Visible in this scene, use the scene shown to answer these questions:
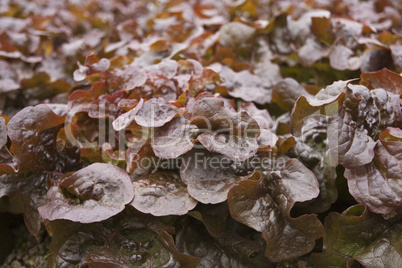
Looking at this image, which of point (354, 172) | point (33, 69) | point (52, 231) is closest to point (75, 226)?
point (52, 231)

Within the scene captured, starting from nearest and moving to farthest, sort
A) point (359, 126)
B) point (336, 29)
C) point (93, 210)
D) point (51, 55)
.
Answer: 1. point (93, 210)
2. point (359, 126)
3. point (336, 29)
4. point (51, 55)

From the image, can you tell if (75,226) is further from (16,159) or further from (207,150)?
(207,150)

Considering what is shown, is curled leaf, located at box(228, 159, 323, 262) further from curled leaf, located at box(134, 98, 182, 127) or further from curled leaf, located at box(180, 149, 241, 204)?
curled leaf, located at box(134, 98, 182, 127)

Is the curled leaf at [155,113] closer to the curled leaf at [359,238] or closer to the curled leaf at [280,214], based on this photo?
the curled leaf at [280,214]

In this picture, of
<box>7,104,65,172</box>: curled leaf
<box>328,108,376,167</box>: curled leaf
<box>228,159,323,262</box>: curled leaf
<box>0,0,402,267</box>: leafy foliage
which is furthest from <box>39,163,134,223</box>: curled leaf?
<box>328,108,376,167</box>: curled leaf

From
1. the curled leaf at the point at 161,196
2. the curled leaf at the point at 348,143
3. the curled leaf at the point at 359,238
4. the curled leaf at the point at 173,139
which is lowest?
the curled leaf at the point at 359,238

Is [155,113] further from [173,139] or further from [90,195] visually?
[90,195]

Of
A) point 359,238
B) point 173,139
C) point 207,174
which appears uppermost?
point 173,139

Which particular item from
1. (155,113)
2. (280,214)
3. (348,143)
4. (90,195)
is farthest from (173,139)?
(348,143)

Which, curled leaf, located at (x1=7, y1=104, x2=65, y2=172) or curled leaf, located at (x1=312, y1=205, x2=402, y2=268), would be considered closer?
curled leaf, located at (x1=312, y1=205, x2=402, y2=268)

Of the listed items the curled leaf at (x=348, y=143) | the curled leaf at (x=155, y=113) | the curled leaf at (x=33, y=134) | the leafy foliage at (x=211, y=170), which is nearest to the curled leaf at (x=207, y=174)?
the leafy foliage at (x=211, y=170)

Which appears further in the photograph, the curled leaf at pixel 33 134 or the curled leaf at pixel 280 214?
the curled leaf at pixel 33 134
